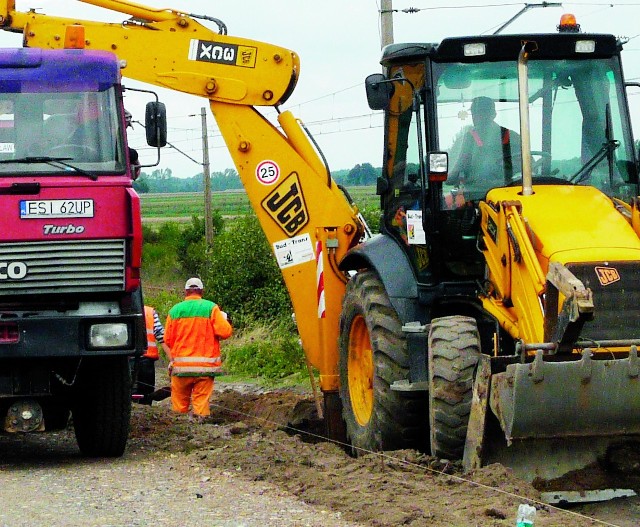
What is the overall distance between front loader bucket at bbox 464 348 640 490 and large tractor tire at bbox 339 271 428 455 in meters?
1.45

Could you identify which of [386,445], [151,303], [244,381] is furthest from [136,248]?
[151,303]

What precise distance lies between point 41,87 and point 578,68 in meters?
4.23

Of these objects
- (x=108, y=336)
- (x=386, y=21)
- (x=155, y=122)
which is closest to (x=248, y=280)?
(x=386, y=21)

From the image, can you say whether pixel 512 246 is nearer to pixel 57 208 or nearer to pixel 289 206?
pixel 57 208

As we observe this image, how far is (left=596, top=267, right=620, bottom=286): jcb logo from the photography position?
8586 millimetres

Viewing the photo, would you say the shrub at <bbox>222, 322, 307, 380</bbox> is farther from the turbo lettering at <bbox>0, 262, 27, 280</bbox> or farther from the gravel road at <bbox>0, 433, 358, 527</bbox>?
the turbo lettering at <bbox>0, 262, 27, 280</bbox>

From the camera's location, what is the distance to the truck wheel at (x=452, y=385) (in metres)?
8.75

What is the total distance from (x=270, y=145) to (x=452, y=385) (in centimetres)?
418

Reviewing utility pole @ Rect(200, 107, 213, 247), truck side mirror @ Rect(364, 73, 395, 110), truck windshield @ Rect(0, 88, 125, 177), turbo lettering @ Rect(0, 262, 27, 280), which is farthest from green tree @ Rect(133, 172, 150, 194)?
utility pole @ Rect(200, 107, 213, 247)

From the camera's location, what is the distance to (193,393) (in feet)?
43.1

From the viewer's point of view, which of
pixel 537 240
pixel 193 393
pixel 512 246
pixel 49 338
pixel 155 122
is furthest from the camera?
pixel 193 393

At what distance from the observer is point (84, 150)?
977cm

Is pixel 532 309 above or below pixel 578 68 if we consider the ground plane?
below

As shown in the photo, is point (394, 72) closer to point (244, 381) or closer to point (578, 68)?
point (578, 68)
